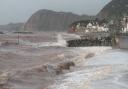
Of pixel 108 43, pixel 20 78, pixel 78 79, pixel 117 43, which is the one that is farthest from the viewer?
pixel 108 43

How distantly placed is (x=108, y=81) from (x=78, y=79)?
219 centimetres

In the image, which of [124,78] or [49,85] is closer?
[49,85]

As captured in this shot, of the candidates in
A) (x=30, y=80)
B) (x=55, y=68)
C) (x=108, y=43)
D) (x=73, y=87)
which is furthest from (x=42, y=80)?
(x=108, y=43)

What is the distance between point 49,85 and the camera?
22.0 metres

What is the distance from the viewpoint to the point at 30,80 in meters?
24.4

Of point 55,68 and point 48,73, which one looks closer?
point 48,73

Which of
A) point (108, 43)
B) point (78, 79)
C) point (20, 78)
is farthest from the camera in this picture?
point (108, 43)

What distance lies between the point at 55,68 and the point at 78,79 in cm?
763

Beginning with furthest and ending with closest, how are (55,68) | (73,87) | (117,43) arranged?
(117,43)
(55,68)
(73,87)

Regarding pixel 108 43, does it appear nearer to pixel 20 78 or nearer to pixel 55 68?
pixel 55 68

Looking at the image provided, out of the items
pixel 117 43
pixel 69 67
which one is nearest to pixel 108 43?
pixel 117 43

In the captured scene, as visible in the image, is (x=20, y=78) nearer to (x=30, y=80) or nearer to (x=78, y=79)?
(x=30, y=80)

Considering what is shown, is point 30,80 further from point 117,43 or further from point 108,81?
point 117,43

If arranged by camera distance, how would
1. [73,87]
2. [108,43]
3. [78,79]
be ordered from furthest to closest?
[108,43] → [78,79] → [73,87]
